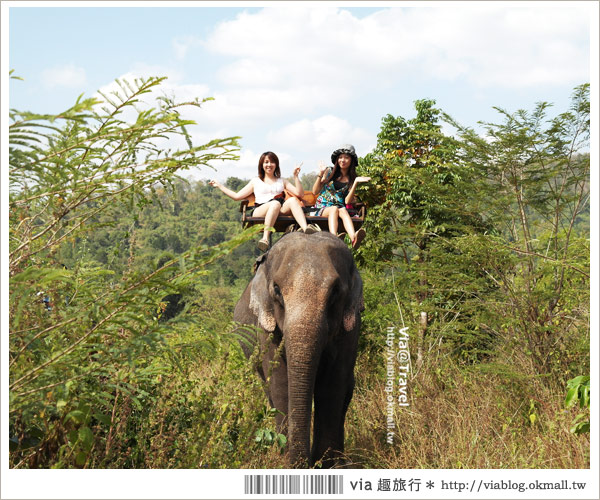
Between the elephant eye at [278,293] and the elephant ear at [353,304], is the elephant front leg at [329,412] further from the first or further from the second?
the elephant eye at [278,293]

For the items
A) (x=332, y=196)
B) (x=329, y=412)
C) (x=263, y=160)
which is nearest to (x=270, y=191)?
(x=263, y=160)

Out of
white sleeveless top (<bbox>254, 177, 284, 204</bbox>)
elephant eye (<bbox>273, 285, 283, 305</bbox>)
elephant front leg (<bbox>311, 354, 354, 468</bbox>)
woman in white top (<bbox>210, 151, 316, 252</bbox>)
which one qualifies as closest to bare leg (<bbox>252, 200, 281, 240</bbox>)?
woman in white top (<bbox>210, 151, 316, 252</bbox>)

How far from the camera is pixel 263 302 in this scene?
6.14 meters

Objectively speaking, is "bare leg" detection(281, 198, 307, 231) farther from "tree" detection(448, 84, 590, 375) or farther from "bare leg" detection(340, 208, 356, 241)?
"tree" detection(448, 84, 590, 375)

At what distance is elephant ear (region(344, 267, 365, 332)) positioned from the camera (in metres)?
6.07

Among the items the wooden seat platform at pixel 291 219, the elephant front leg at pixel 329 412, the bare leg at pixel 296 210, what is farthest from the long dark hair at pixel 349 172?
the elephant front leg at pixel 329 412

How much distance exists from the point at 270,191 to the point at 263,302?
1914 mm

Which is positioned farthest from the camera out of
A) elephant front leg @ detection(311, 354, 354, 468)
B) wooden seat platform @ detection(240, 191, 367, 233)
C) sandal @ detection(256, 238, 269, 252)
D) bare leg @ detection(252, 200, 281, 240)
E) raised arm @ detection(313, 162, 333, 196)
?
raised arm @ detection(313, 162, 333, 196)

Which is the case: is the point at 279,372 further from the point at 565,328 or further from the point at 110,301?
the point at 565,328

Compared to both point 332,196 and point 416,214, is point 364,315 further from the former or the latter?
point 332,196

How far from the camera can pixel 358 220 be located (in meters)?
7.44

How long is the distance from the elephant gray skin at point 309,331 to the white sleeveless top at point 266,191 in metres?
1.18

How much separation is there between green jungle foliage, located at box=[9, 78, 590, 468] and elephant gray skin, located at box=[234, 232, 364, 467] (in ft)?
0.95

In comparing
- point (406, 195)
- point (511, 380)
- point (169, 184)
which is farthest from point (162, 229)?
point (169, 184)
